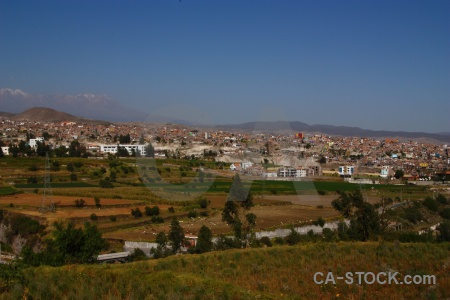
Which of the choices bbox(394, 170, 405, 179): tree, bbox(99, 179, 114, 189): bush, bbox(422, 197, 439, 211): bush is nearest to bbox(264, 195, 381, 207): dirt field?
bbox(422, 197, 439, 211): bush

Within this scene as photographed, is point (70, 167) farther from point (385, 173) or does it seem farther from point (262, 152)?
point (385, 173)

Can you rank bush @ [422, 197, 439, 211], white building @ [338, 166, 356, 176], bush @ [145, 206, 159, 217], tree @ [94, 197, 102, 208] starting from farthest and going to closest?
white building @ [338, 166, 356, 176] < bush @ [422, 197, 439, 211] < tree @ [94, 197, 102, 208] < bush @ [145, 206, 159, 217]

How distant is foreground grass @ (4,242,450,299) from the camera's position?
4.91 meters

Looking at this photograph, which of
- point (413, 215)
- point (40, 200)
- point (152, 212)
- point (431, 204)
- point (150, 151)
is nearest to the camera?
point (413, 215)

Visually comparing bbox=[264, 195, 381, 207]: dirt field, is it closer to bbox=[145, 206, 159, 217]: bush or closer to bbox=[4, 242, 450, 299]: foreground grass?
bbox=[145, 206, 159, 217]: bush

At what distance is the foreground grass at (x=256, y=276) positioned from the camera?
16.1 feet

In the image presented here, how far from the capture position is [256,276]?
23.4 ft

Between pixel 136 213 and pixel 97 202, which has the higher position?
pixel 97 202

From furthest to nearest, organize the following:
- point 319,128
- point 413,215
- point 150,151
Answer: point 319,128
point 150,151
point 413,215

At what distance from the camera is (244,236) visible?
51.8ft

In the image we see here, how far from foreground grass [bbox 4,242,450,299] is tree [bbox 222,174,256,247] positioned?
6.09 metres

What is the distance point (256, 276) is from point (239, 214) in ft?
37.0

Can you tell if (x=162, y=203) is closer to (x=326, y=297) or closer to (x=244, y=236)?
(x=244, y=236)

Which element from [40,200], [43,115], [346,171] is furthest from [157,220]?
[43,115]
